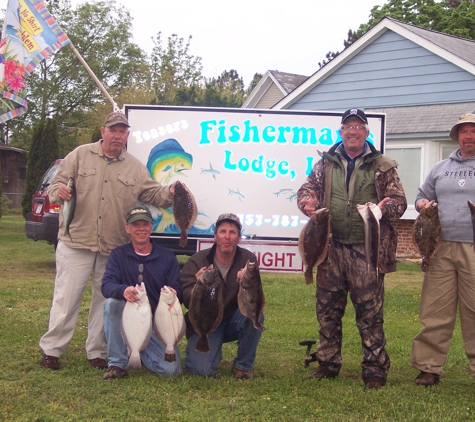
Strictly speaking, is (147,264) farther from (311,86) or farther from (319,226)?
(311,86)

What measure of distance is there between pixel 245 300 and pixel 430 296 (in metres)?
1.55

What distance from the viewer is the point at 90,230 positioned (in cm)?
545

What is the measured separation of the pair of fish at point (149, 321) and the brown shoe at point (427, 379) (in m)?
1.98

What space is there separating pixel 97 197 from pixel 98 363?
4.77 ft

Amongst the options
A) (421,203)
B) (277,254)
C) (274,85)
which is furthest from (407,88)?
(274,85)

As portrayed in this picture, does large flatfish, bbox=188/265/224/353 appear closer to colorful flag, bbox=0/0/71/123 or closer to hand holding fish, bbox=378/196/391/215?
hand holding fish, bbox=378/196/391/215

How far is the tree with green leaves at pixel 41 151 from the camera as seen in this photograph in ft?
66.3

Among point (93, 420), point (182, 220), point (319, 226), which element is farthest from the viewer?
point (182, 220)

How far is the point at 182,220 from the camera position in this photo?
18.5 ft

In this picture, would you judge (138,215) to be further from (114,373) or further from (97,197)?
(114,373)

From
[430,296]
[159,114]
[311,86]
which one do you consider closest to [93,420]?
[430,296]

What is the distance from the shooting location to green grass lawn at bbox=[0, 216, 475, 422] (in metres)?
4.38

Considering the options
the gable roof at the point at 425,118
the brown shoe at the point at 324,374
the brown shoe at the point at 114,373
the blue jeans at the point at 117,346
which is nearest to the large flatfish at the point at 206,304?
the blue jeans at the point at 117,346

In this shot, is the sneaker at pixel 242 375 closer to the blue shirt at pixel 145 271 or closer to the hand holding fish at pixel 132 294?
the blue shirt at pixel 145 271
